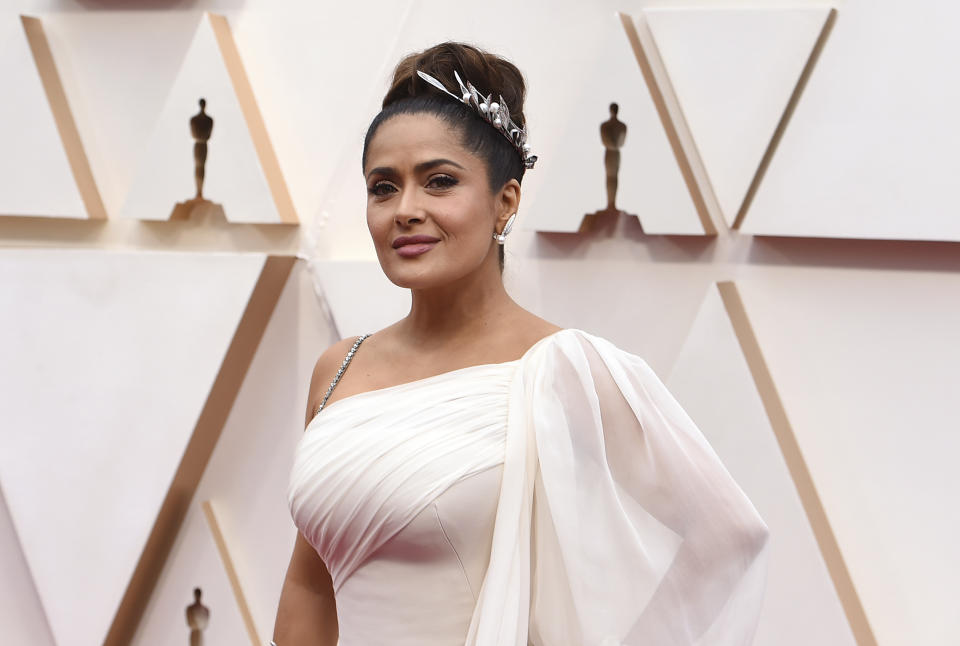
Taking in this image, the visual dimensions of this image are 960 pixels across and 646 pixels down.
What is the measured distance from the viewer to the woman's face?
1403 mm

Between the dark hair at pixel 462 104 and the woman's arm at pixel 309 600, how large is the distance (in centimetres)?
38

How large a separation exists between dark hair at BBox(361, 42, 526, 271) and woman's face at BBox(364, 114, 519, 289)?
0.05 ft

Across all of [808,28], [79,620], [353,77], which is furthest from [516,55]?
[79,620]

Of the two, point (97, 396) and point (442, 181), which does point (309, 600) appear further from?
point (97, 396)

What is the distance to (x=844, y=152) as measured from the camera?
1.77m

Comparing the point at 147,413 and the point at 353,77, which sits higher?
the point at 353,77

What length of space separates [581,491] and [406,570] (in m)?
0.24

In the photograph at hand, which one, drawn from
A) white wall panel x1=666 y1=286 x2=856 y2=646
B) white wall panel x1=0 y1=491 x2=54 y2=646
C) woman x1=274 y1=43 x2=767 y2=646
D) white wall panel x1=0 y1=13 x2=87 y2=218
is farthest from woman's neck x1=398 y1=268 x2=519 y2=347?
white wall panel x1=0 y1=491 x2=54 y2=646

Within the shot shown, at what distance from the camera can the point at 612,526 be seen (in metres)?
1.33

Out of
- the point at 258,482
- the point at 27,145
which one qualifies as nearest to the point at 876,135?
the point at 258,482

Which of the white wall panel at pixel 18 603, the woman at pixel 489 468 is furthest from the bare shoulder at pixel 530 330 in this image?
the white wall panel at pixel 18 603

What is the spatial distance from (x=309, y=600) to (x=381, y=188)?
1.96ft

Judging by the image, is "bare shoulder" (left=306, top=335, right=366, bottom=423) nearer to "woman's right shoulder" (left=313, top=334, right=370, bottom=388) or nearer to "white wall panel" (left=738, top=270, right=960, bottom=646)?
"woman's right shoulder" (left=313, top=334, right=370, bottom=388)

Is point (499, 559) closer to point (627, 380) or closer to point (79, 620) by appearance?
point (627, 380)
